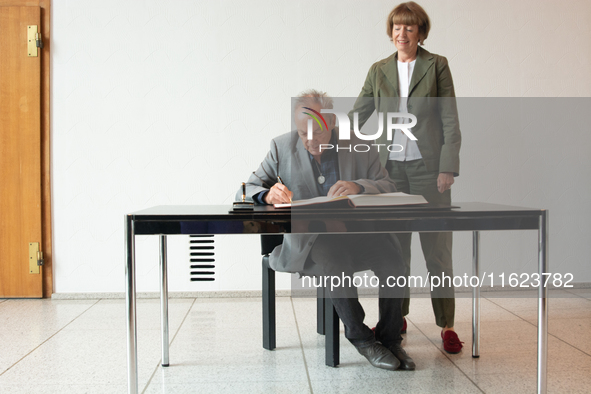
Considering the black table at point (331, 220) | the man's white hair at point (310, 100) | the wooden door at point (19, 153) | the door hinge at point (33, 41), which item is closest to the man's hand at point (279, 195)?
the black table at point (331, 220)

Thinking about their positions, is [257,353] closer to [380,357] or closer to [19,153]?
[380,357]

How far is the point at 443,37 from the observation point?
119 inches

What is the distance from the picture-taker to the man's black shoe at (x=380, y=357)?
1727 millimetres

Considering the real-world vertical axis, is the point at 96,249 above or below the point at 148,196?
below

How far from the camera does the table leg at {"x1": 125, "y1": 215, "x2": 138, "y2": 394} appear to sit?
1.33 meters

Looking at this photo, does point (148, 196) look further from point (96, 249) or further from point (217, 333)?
point (217, 333)

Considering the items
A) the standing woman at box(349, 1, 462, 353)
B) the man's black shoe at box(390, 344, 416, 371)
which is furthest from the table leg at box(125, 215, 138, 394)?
the standing woman at box(349, 1, 462, 353)

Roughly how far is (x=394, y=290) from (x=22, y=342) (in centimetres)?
158

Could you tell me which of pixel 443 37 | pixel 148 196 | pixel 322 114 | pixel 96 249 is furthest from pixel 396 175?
pixel 96 249

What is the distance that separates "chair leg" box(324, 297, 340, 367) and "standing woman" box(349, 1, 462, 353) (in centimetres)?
48

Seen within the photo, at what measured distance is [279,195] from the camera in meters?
1.67

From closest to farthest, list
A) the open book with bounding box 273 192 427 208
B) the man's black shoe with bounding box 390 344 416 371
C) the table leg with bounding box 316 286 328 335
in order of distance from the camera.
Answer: the open book with bounding box 273 192 427 208 < the man's black shoe with bounding box 390 344 416 371 < the table leg with bounding box 316 286 328 335

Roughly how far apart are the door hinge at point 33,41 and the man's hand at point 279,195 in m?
2.00

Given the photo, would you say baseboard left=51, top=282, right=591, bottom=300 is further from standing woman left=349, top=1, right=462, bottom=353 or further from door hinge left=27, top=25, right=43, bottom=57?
door hinge left=27, top=25, right=43, bottom=57
